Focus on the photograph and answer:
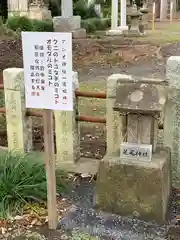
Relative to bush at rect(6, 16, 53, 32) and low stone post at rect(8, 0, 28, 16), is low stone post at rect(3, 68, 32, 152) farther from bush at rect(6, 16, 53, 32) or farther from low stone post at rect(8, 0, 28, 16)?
low stone post at rect(8, 0, 28, 16)

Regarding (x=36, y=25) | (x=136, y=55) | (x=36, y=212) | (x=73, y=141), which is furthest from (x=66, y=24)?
(x=36, y=212)

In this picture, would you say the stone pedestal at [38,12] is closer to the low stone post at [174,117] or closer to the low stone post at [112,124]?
the low stone post at [112,124]

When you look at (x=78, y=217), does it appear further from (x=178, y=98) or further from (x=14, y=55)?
(x=14, y=55)

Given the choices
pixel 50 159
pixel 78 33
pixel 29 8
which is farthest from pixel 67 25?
pixel 50 159

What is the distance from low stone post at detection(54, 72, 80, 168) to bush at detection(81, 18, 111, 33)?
14462 mm

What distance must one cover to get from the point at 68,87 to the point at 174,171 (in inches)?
64.4

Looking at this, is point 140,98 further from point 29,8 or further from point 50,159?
point 29,8

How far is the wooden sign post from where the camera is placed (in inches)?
119

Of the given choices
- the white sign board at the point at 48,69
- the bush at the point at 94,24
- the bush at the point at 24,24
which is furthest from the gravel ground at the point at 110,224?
the bush at the point at 94,24

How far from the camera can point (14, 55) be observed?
12.3 metres

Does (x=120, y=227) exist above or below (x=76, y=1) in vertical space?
below

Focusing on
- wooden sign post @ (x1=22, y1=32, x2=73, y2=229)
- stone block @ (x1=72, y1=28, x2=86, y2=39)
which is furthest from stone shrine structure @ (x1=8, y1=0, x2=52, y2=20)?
wooden sign post @ (x1=22, y1=32, x2=73, y2=229)

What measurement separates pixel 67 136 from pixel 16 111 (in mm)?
639

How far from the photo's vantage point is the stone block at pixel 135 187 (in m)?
3.48
